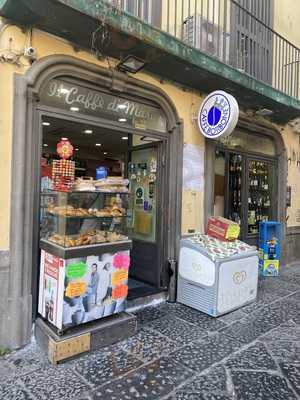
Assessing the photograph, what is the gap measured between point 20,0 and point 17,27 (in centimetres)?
39

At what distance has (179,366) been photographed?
9.31 ft

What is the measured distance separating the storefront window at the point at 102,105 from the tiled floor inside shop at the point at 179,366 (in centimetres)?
267

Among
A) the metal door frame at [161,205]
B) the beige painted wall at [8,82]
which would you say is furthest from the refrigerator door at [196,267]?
the beige painted wall at [8,82]

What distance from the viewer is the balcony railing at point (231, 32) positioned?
4.59m

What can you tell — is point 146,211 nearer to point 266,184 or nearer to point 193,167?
point 193,167

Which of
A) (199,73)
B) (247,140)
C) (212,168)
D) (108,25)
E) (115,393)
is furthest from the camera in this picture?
(247,140)

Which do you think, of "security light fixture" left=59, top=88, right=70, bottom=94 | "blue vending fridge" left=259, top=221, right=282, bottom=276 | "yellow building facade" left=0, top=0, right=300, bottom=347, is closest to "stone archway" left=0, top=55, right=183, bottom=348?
"yellow building facade" left=0, top=0, right=300, bottom=347

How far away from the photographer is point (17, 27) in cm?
307

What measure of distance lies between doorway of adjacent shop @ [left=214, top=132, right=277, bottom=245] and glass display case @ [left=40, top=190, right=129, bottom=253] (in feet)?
8.67

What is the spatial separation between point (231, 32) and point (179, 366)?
571 centimetres

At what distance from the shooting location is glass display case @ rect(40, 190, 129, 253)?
310 cm

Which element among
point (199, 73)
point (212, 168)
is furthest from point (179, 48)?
point (212, 168)

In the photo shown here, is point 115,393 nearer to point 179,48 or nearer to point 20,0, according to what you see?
point 20,0

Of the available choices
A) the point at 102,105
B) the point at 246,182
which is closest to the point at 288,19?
the point at 246,182
